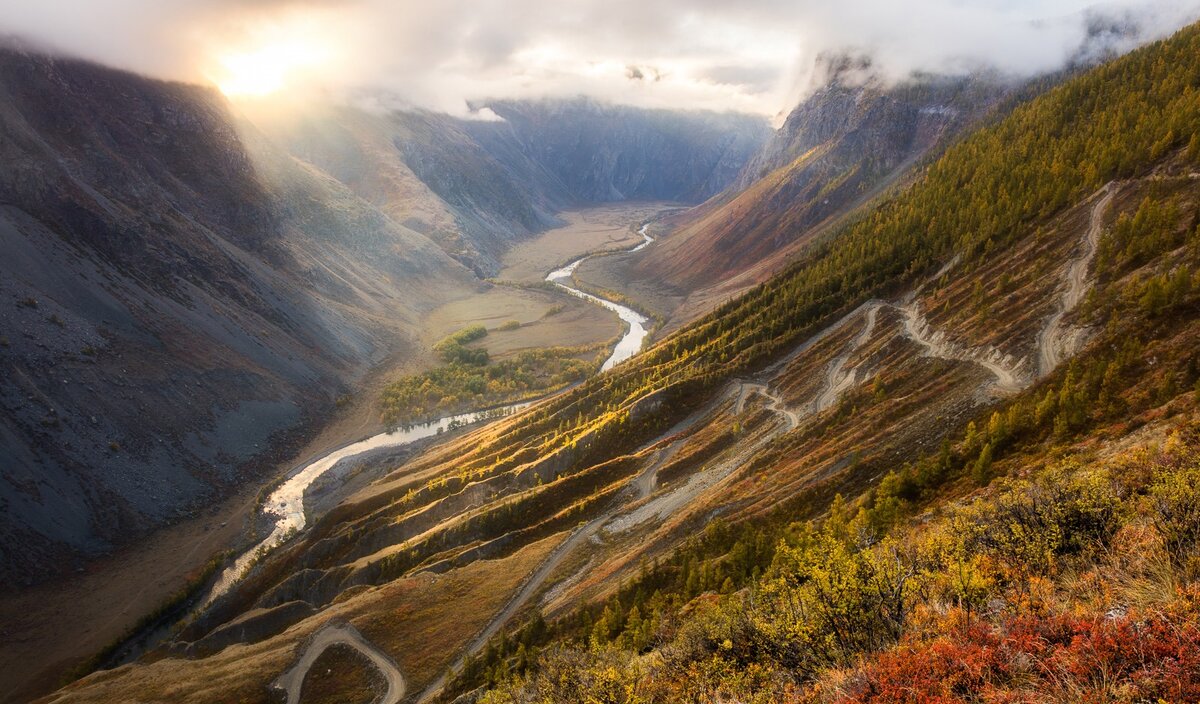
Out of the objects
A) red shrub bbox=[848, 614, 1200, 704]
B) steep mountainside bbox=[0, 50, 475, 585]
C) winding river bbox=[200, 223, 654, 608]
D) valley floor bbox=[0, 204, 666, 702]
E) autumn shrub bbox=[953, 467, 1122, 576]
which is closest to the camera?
red shrub bbox=[848, 614, 1200, 704]

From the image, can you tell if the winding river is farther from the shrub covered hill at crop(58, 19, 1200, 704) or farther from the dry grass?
the dry grass

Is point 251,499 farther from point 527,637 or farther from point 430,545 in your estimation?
point 527,637

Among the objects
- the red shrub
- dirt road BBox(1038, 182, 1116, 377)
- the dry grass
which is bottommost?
the red shrub

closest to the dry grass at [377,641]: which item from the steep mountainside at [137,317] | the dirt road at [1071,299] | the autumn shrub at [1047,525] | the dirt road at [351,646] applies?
the dirt road at [351,646]

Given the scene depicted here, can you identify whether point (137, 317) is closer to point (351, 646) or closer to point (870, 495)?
point (351, 646)

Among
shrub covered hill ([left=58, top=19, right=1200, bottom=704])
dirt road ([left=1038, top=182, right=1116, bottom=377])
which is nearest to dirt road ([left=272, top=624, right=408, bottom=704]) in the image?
shrub covered hill ([left=58, top=19, right=1200, bottom=704])
